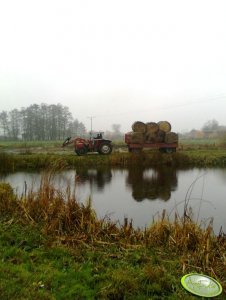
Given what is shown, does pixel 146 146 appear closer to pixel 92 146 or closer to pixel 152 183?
pixel 92 146

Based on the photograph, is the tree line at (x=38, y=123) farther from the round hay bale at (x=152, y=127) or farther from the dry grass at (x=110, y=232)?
the dry grass at (x=110, y=232)

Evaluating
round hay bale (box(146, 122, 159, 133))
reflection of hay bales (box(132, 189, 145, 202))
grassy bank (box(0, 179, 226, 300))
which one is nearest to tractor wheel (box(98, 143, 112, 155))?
round hay bale (box(146, 122, 159, 133))

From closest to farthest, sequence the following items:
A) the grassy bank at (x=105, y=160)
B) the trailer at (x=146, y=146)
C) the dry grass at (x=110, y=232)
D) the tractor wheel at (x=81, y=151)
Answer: the dry grass at (x=110, y=232) → the grassy bank at (x=105, y=160) → the tractor wheel at (x=81, y=151) → the trailer at (x=146, y=146)

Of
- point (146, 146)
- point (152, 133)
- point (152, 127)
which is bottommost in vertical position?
point (146, 146)

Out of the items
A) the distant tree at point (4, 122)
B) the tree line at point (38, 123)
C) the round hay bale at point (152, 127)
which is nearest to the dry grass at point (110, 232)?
the round hay bale at point (152, 127)

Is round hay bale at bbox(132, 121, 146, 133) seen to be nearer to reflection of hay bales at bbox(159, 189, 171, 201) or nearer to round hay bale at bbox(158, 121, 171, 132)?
round hay bale at bbox(158, 121, 171, 132)

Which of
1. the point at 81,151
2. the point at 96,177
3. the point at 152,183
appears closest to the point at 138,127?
the point at 81,151

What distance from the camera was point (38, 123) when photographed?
57.2 meters

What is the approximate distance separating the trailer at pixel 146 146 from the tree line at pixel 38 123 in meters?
40.3

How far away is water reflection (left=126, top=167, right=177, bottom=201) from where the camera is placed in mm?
8470

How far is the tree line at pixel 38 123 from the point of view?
5628 centimetres

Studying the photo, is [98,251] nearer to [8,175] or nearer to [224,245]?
[224,245]

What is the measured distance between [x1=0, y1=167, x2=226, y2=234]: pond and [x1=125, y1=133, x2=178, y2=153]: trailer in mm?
4243

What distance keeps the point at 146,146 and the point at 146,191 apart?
361 inches
